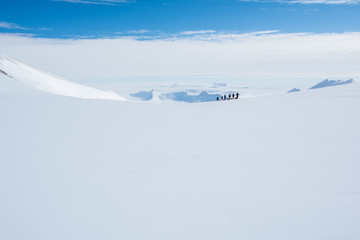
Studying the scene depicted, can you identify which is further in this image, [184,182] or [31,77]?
[31,77]

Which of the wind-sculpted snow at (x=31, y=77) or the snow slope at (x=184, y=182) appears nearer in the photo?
the snow slope at (x=184, y=182)

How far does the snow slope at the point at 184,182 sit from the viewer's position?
188 inches

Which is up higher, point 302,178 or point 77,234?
point 302,178

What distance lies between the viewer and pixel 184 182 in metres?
6.59

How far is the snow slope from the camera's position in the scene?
479 cm

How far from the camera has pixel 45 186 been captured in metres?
6.43

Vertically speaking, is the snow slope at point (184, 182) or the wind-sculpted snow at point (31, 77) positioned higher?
the wind-sculpted snow at point (31, 77)

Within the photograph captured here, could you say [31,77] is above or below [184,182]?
above

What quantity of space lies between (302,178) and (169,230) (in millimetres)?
3711

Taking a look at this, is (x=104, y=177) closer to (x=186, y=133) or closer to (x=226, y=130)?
(x=186, y=133)

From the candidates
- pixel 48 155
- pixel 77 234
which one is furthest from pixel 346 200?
pixel 48 155

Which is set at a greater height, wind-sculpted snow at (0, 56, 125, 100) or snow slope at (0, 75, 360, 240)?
wind-sculpted snow at (0, 56, 125, 100)

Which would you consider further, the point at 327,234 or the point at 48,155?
the point at 48,155

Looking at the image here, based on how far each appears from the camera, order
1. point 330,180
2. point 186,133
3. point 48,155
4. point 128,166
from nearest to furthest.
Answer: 1. point 330,180
2. point 128,166
3. point 48,155
4. point 186,133
